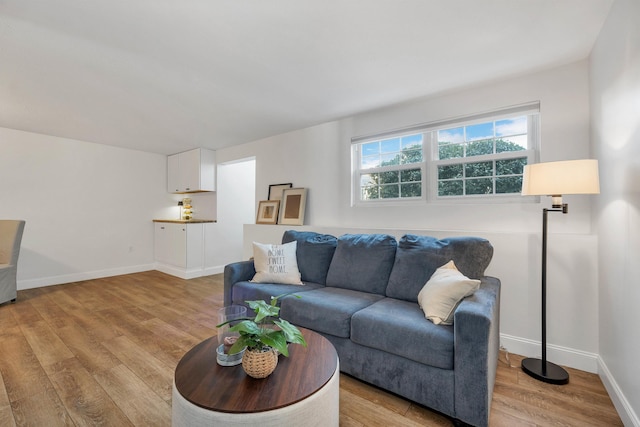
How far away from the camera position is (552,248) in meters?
2.27

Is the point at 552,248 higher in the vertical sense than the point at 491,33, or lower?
lower

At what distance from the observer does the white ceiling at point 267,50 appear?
170cm

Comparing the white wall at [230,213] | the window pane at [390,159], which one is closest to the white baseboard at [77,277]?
the white wall at [230,213]

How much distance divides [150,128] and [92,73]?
1637 millimetres

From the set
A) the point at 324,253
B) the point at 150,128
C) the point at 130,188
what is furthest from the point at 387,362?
the point at 130,188

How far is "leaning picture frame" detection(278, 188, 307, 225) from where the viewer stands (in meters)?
4.02

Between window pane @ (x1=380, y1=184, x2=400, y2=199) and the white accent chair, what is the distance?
14.4 ft

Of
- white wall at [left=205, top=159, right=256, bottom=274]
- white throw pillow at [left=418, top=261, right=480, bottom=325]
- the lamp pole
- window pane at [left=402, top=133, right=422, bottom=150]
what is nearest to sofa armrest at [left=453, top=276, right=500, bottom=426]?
white throw pillow at [left=418, top=261, right=480, bottom=325]

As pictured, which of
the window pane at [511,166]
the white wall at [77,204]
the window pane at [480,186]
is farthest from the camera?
the white wall at [77,204]

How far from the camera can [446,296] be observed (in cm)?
176

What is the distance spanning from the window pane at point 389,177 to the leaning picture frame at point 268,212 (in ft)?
5.36

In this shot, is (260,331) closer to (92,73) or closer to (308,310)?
(308,310)

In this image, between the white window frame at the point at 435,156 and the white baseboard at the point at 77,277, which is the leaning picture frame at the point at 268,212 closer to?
the white window frame at the point at 435,156

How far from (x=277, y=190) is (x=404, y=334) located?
3118 mm
